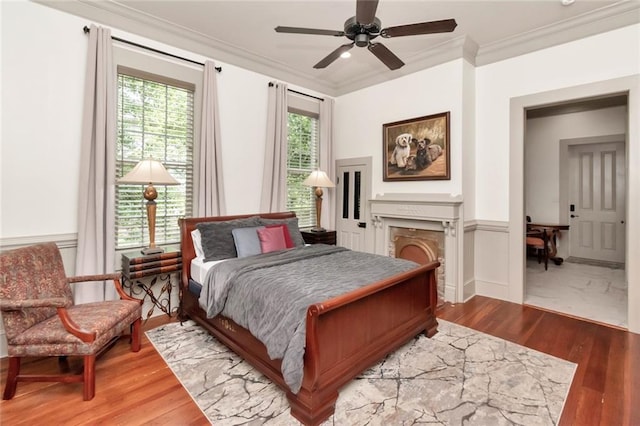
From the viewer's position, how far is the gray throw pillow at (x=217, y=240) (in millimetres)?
3232

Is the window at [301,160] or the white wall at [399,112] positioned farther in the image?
the window at [301,160]

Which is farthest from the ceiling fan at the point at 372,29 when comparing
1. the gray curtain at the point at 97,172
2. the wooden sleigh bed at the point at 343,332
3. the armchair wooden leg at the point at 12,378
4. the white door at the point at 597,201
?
the white door at the point at 597,201

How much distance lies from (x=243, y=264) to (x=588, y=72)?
4.24 meters

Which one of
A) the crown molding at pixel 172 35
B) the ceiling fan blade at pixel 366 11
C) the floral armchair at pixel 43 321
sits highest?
the crown molding at pixel 172 35

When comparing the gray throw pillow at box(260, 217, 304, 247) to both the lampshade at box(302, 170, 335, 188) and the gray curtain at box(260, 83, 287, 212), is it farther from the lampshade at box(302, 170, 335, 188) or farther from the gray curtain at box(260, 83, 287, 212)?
the lampshade at box(302, 170, 335, 188)

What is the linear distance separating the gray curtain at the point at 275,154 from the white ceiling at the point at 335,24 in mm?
444

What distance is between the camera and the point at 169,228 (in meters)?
3.68

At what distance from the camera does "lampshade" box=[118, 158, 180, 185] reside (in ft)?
9.63

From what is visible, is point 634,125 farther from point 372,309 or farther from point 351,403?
point 351,403

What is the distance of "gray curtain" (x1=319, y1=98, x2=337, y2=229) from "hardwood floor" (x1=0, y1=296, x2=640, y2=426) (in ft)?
9.53

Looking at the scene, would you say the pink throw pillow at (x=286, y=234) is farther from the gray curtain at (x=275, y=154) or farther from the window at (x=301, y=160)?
the window at (x=301, y=160)

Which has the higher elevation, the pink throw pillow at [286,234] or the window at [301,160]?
the window at [301,160]

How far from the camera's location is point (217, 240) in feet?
10.8

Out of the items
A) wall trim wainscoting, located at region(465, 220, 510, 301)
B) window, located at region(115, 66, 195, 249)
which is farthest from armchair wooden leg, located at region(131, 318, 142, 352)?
wall trim wainscoting, located at region(465, 220, 510, 301)
